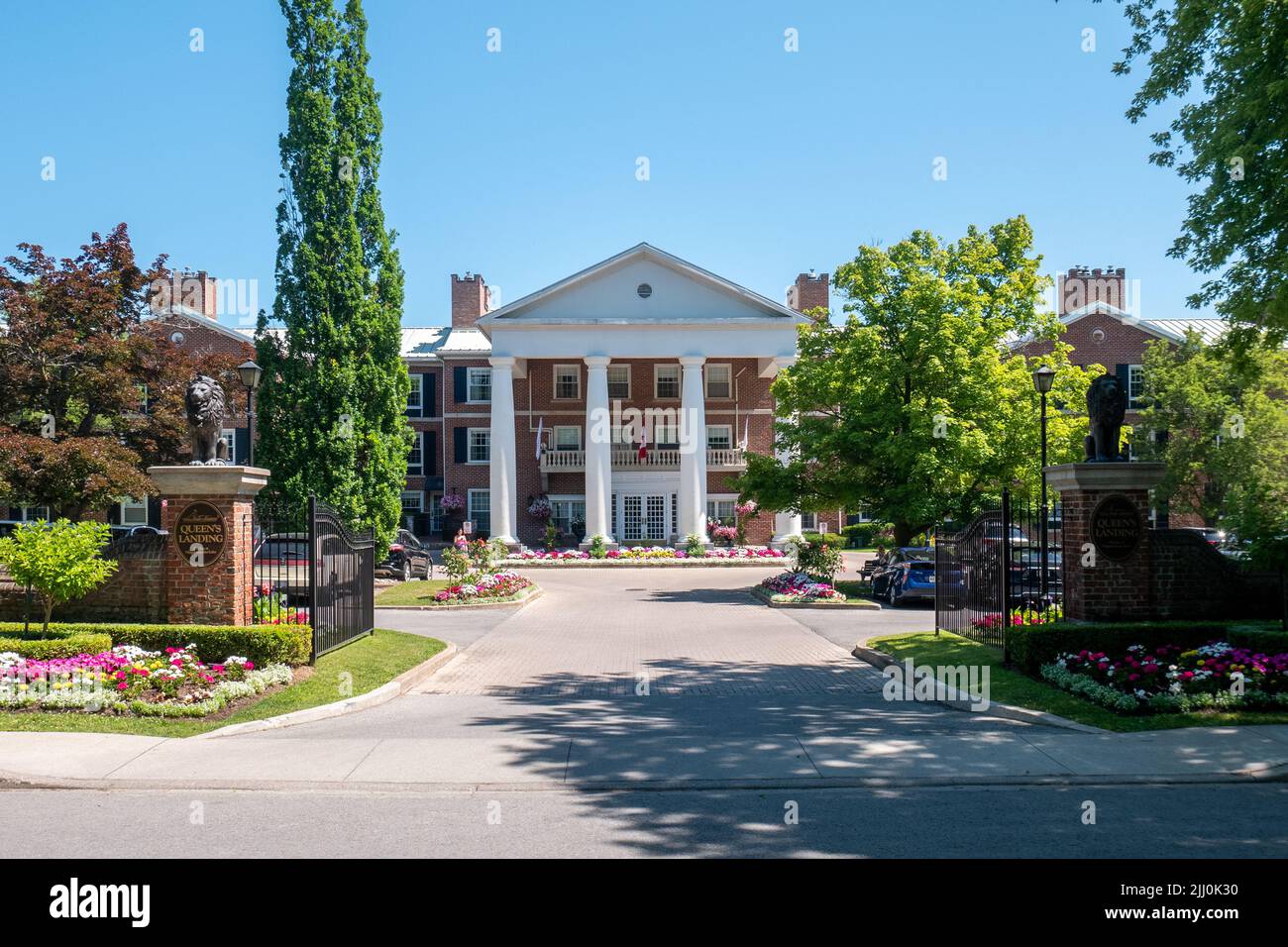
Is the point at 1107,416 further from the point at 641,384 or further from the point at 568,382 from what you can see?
the point at 568,382

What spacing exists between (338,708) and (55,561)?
423 centimetres

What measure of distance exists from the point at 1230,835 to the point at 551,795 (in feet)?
16.0

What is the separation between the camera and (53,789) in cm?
810

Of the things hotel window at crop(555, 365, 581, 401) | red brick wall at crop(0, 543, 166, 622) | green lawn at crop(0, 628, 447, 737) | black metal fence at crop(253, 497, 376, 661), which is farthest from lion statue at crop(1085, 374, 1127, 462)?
hotel window at crop(555, 365, 581, 401)

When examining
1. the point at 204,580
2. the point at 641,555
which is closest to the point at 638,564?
the point at 641,555

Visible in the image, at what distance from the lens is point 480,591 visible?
2464 centimetres

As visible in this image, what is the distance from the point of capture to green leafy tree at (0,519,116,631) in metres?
12.3

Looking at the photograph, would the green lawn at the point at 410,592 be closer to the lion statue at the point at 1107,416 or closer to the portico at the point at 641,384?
the portico at the point at 641,384

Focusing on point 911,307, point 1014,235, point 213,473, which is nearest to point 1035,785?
point 213,473

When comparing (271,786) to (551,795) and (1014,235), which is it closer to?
(551,795)

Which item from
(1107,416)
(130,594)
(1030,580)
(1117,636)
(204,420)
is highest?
(204,420)

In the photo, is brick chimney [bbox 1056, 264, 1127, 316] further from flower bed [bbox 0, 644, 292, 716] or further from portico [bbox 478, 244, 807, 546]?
flower bed [bbox 0, 644, 292, 716]

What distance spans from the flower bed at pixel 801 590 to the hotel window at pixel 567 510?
73.3ft

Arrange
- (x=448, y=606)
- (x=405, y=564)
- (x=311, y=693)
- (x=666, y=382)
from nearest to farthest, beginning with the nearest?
(x=311, y=693)
(x=448, y=606)
(x=405, y=564)
(x=666, y=382)
